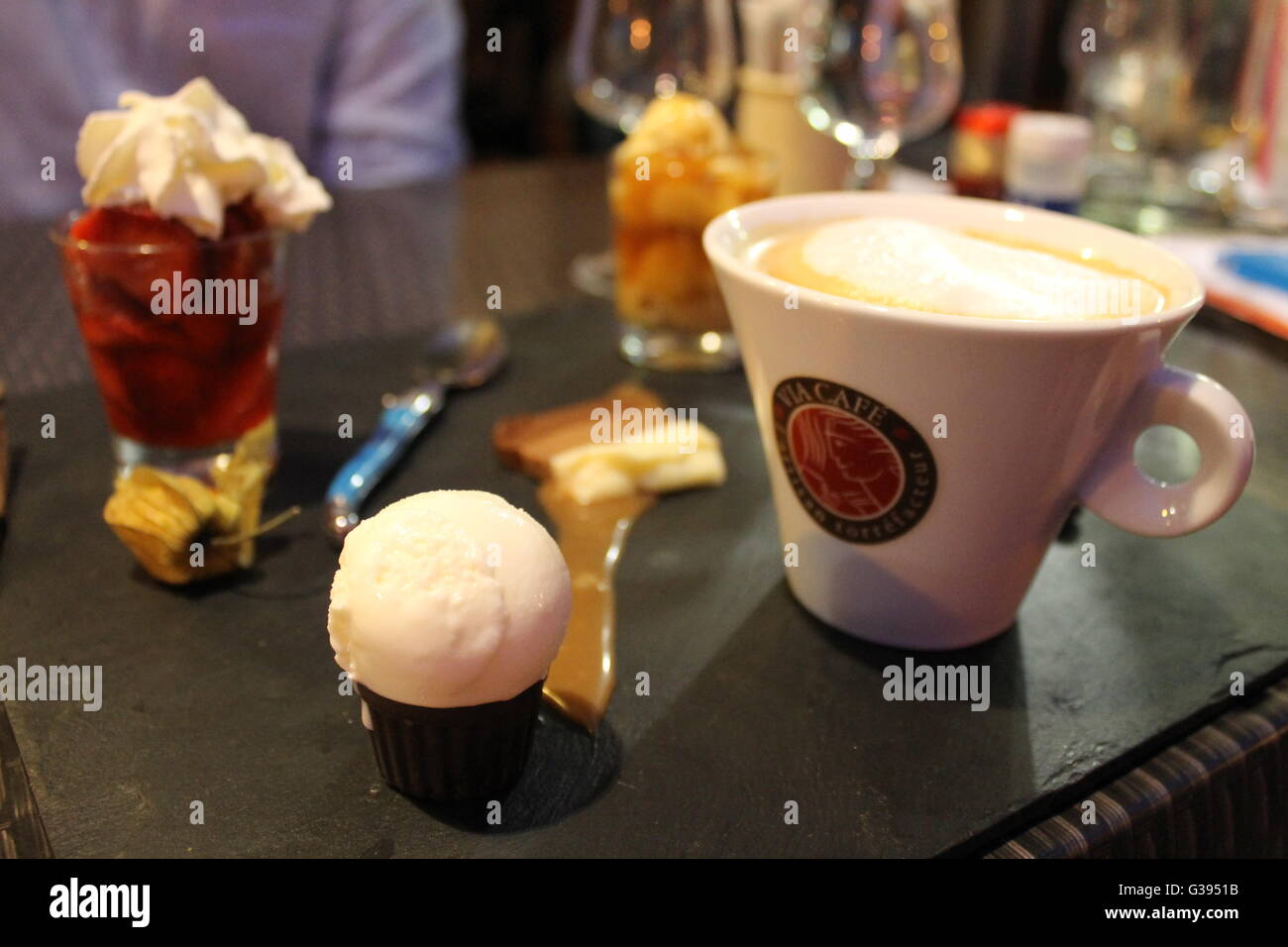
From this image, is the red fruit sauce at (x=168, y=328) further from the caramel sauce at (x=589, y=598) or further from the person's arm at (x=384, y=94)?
the person's arm at (x=384, y=94)

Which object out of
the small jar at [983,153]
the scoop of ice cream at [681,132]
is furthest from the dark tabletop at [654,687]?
the small jar at [983,153]

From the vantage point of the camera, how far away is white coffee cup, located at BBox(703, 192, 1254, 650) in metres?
0.55

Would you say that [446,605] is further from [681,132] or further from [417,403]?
[681,132]

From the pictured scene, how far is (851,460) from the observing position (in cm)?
62

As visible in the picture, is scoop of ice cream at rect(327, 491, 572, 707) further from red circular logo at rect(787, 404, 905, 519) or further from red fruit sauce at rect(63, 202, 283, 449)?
red fruit sauce at rect(63, 202, 283, 449)

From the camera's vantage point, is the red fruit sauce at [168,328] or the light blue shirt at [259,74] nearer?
the red fruit sauce at [168,328]

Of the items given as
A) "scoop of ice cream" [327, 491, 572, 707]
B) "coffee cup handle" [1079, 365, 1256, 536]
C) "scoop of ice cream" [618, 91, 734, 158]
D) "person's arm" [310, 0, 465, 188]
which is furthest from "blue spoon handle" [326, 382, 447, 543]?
"person's arm" [310, 0, 465, 188]

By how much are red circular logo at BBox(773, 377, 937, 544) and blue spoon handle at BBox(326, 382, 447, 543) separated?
1.01ft

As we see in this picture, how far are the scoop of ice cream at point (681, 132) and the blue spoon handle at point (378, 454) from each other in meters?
0.33

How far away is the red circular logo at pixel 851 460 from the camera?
1.95ft

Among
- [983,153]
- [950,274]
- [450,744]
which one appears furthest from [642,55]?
[450,744]

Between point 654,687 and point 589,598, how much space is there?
0.32 feet
